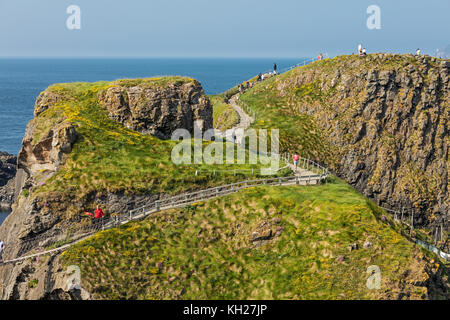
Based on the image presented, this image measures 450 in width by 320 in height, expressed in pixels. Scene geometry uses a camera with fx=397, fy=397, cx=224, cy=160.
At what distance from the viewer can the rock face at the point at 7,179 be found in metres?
84.6

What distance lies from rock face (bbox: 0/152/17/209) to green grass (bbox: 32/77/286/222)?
4194 cm

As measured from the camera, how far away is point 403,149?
242ft

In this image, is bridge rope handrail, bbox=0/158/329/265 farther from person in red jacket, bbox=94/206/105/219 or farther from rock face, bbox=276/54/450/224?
rock face, bbox=276/54/450/224

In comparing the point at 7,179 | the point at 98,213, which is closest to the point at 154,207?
the point at 98,213

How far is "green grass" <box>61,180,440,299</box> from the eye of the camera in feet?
102

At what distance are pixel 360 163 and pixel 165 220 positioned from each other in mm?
45137

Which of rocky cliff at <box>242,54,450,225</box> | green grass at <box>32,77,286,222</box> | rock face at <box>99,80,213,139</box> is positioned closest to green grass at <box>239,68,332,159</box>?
rocky cliff at <box>242,54,450,225</box>

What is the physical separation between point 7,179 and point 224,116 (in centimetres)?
5387

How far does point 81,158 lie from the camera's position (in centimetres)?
4328

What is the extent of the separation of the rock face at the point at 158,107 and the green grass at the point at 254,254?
20.7 m

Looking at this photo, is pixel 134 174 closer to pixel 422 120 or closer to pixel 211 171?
pixel 211 171

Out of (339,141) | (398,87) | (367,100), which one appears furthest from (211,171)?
(398,87)

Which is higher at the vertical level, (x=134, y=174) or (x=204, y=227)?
(x=134, y=174)

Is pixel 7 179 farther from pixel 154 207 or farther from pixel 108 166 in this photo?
pixel 154 207
